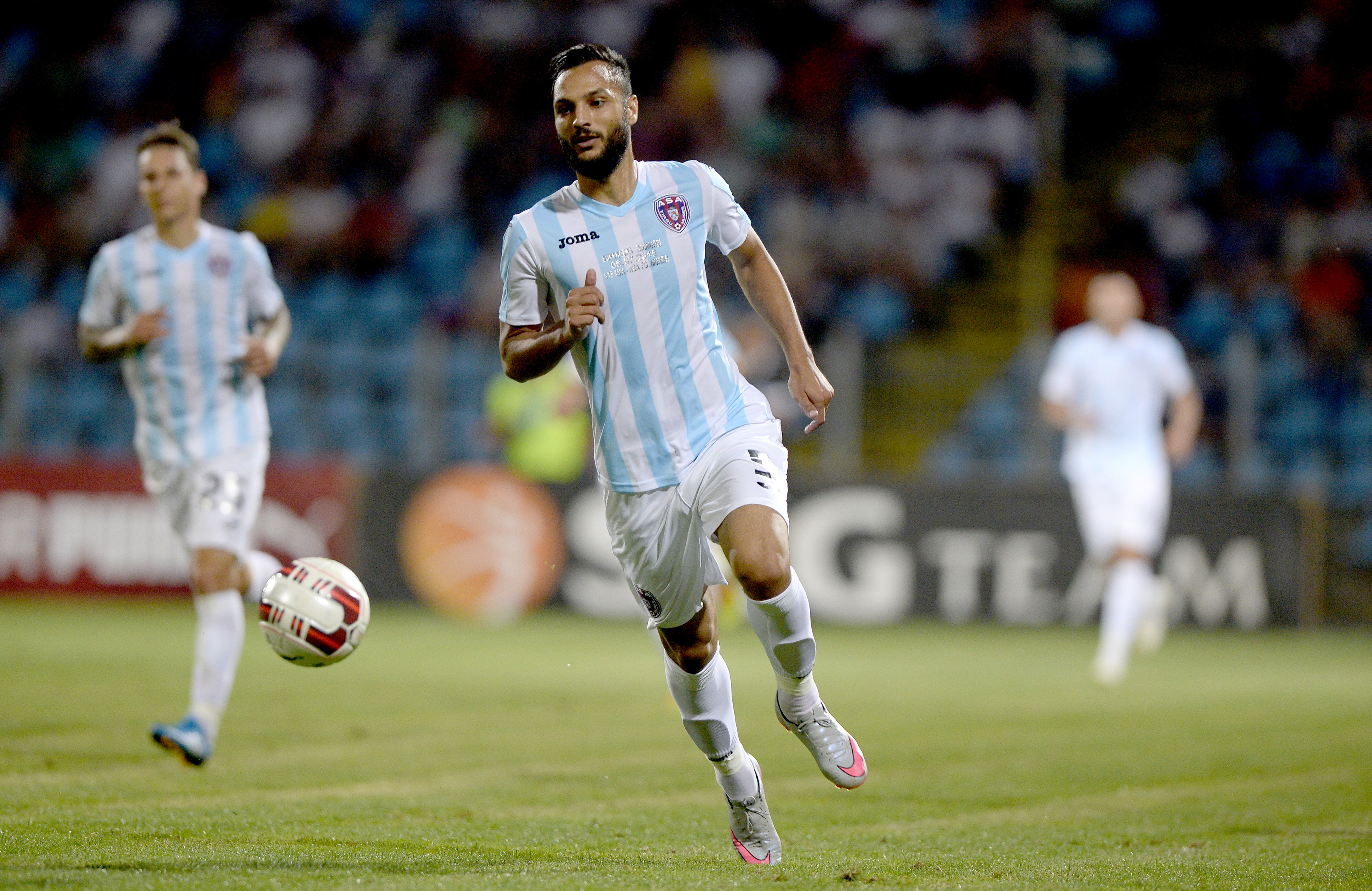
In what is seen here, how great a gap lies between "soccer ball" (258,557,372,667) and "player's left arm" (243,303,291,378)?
1549 mm

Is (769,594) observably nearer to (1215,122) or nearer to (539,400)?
(539,400)

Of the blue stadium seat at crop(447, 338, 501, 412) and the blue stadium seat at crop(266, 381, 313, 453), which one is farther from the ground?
the blue stadium seat at crop(447, 338, 501, 412)

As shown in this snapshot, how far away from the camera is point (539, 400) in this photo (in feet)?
45.9

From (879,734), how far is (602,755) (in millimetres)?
1395

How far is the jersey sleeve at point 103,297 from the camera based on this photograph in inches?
266

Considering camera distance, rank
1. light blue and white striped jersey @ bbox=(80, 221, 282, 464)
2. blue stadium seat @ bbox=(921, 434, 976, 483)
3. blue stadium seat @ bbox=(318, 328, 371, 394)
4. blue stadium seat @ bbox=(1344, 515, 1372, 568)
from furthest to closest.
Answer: blue stadium seat @ bbox=(318, 328, 371, 394)
blue stadium seat @ bbox=(921, 434, 976, 483)
blue stadium seat @ bbox=(1344, 515, 1372, 568)
light blue and white striped jersey @ bbox=(80, 221, 282, 464)

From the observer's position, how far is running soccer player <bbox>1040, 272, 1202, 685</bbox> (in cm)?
1084

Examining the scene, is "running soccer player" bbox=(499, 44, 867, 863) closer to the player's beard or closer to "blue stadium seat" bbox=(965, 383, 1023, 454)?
the player's beard

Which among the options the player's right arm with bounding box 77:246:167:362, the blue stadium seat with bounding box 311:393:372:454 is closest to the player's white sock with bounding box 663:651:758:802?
the player's right arm with bounding box 77:246:167:362

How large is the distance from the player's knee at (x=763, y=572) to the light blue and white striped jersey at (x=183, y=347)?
2.98 m

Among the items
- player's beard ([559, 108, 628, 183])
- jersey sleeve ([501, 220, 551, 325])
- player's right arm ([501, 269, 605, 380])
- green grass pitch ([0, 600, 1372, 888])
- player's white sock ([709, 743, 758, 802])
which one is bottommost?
green grass pitch ([0, 600, 1372, 888])

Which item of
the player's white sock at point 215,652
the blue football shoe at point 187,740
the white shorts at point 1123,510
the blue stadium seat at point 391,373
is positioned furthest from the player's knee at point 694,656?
the blue stadium seat at point 391,373

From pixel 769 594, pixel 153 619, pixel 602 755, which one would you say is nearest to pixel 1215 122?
pixel 153 619

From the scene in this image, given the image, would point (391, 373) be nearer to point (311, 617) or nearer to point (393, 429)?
point (393, 429)
